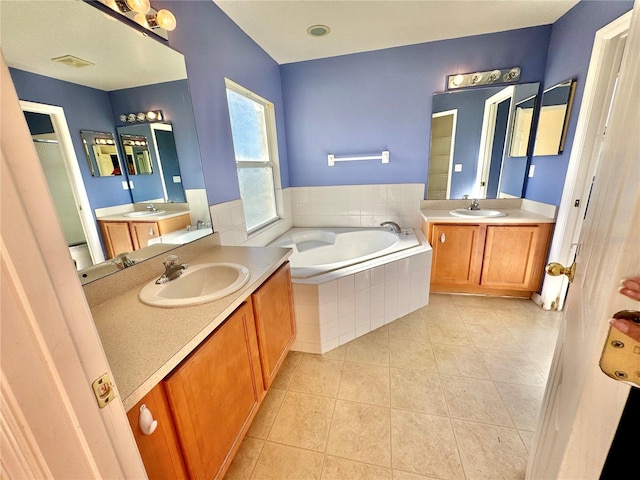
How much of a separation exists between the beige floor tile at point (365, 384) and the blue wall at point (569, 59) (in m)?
2.00

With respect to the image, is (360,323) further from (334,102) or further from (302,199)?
(334,102)

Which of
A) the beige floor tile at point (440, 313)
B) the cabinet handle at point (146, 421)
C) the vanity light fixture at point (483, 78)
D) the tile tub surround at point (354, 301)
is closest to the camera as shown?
the cabinet handle at point (146, 421)

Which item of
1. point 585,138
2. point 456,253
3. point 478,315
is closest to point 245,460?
point 478,315

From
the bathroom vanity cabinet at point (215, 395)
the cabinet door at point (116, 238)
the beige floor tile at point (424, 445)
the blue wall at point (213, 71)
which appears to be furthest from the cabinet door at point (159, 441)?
the blue wall at point (213, 71)

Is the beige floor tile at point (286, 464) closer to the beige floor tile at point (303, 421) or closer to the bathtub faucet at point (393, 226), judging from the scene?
the beige floor tile at point (303, 421)

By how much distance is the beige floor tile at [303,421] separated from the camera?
4.28 feet

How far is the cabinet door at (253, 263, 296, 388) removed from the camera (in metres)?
1.27

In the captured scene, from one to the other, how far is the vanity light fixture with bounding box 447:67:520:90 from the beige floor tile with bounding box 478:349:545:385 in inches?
93.2

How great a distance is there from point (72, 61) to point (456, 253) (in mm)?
2808

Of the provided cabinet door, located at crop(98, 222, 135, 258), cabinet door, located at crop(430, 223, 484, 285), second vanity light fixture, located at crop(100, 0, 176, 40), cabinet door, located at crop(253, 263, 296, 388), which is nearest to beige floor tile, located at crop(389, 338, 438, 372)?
cabinet door, located at crop(253, 263, 296, 388)

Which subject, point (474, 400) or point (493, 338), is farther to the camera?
point (493, 338)

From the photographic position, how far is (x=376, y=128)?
9.16 ft

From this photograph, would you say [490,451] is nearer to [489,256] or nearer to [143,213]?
[489,256]

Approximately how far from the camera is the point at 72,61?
995 mm
